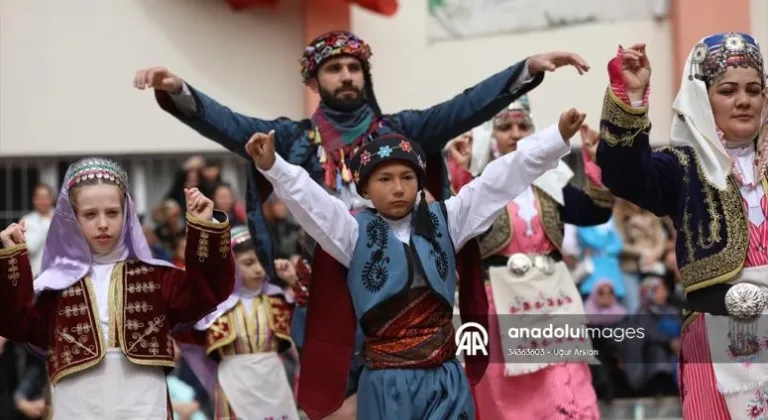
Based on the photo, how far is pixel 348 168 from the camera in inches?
238

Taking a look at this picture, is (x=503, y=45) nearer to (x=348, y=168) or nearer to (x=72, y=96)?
(x=72, y=96)

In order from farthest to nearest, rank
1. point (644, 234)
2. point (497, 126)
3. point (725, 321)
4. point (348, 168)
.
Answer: point (644, 234)
point (497, 126)
point (348, 168)
point (725, 321)

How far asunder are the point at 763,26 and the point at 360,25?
305 cm

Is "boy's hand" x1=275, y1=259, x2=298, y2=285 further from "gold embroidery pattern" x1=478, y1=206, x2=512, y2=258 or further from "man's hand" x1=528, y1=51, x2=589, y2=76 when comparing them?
"man's hand" x1=528, y1=51, x2=589, y2=76

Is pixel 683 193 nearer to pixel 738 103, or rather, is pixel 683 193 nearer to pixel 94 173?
pixel 738 103

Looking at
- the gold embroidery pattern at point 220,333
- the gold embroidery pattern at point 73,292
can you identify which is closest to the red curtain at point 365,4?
the gold embroidery pattern at point 220,333

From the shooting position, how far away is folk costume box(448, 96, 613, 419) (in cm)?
662

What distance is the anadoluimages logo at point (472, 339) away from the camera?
5660 millimetres

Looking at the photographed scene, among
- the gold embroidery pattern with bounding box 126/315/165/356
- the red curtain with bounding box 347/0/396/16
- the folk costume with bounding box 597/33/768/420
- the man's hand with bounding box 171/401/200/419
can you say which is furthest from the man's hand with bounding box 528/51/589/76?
the red curtain with bounding box 347/0/396/16

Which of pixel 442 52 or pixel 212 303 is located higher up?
pixel 442 52

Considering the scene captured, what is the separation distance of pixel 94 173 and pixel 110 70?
537 centimetres

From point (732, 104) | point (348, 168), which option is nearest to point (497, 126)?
point (348, 168)

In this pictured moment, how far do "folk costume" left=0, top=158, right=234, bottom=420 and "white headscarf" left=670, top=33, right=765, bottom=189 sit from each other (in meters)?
1.74

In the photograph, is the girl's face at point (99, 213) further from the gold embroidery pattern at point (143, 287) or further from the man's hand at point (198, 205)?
the man's hand at point (198, 205)
